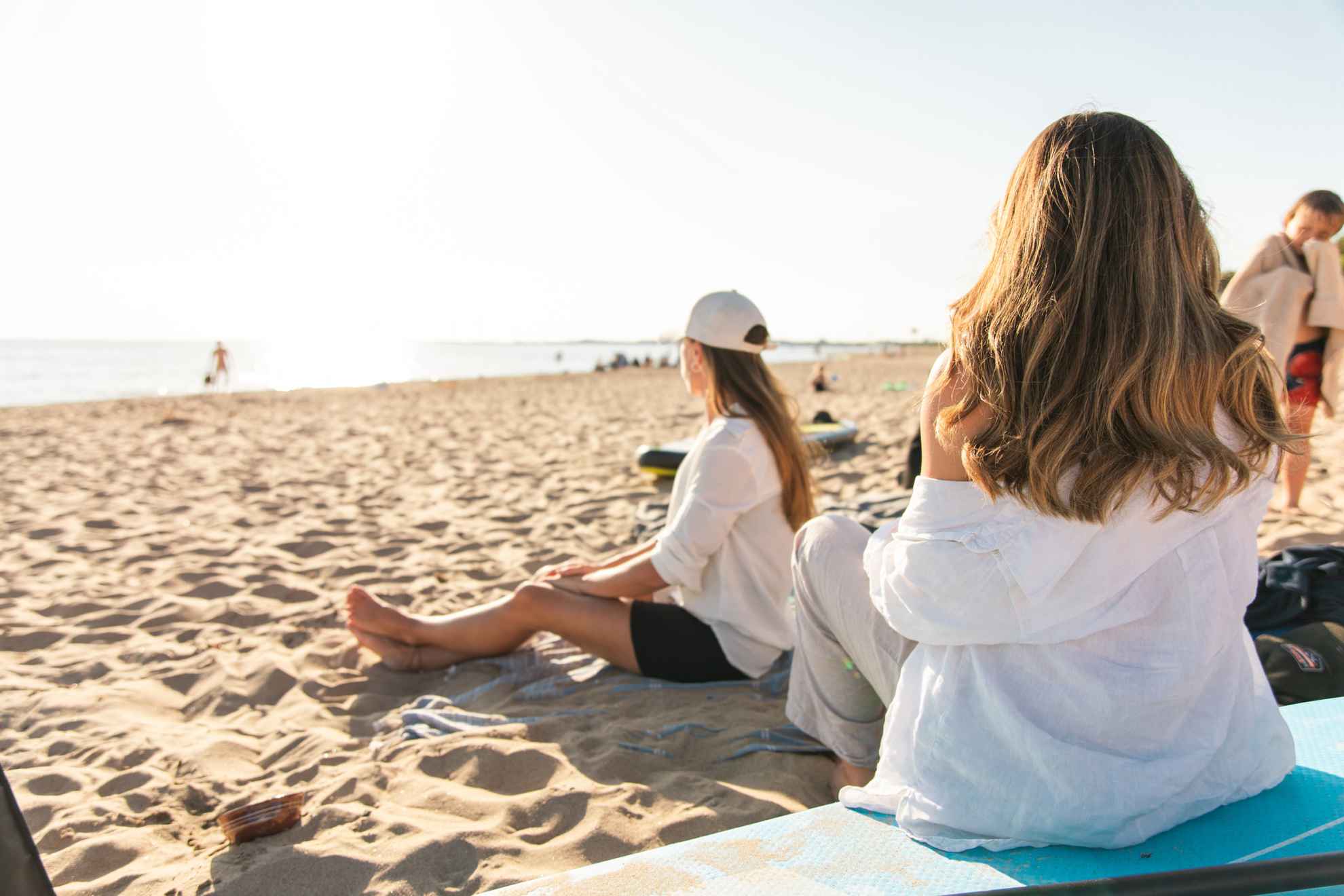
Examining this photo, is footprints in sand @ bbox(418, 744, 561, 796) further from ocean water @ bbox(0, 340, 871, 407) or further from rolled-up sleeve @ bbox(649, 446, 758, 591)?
ocean water @ bbox(0, 340, 871, 407)

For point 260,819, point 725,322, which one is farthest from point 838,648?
point 260,819

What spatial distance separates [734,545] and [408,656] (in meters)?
1.26

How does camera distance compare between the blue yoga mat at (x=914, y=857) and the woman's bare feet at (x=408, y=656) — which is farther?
the woman's bare feet at (x=408, y=656)

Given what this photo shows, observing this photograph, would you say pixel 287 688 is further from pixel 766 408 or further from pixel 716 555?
pixel 766 408

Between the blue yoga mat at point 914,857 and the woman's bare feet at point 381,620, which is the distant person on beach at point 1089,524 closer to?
the blue yoga mat at point 914,857

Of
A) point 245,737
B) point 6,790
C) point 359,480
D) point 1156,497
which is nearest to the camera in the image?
point 6,790

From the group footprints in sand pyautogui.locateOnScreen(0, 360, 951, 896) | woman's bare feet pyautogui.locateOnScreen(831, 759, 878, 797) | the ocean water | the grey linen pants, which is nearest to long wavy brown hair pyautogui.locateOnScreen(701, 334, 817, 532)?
the grey linen pants

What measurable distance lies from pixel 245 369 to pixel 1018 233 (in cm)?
5664

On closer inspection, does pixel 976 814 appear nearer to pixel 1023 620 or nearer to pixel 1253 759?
pixel 1023 620

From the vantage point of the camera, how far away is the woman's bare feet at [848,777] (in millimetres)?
2021

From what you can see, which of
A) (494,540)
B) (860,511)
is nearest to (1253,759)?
(860,511)

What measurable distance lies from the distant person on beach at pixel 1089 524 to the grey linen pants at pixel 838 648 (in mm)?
380

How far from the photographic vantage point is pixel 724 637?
267 centimetres

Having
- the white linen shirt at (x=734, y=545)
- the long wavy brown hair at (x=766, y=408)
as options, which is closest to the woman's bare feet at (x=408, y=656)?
the white linen shirt at (x=734, y=545)
